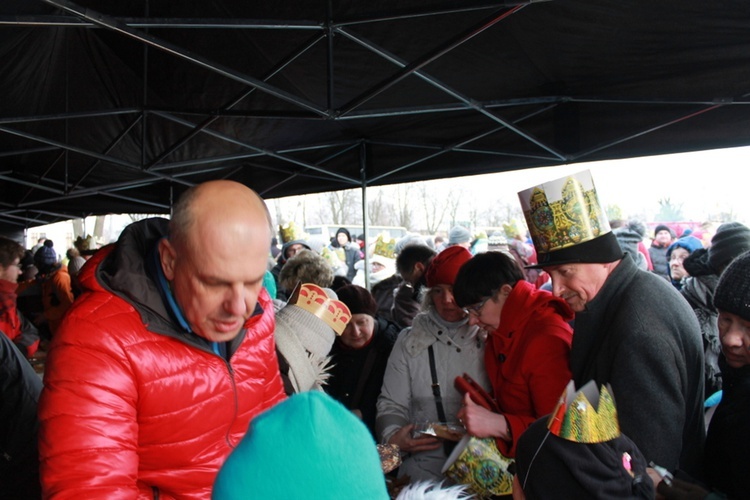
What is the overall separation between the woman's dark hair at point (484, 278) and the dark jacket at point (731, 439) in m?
0.78

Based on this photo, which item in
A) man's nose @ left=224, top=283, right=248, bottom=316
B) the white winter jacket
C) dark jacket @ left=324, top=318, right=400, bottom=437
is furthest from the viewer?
dark jacket @ left=324, top=318, right=400, bottom=437

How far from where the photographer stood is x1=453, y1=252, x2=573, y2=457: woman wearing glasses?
1846 millimetres

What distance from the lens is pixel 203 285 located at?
1.23m

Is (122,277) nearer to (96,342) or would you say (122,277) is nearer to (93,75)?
(96,342)

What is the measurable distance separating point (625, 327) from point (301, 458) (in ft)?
4.11

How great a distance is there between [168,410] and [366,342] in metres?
1.59

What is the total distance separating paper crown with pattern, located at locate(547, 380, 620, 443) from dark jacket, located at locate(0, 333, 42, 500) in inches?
68.5

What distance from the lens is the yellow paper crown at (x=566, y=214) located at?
1.82 m

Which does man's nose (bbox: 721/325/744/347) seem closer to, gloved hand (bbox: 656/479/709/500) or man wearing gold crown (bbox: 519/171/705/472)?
man wearing gold crown (bbox: 519/171/705/472)

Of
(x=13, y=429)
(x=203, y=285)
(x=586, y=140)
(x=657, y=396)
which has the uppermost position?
(x=586, y=140)

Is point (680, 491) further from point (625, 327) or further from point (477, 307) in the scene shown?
point (477, 307)

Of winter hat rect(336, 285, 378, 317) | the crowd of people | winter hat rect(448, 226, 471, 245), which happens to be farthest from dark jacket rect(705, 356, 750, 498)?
winter hat rect(448, 226, 471, 245)

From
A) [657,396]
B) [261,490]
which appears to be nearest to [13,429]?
[261,490]

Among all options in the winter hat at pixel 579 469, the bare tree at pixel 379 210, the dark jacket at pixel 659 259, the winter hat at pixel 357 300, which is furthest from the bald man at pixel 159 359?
the bare tree at pixel 379 210
